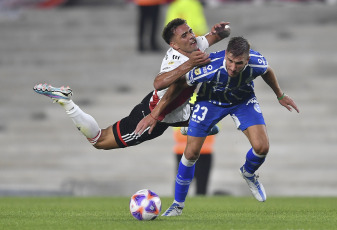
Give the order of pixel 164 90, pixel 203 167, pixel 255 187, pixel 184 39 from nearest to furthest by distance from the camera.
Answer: pixel 184 39 < pixel 164 90 < pixel 255 187 < pixel 203 167

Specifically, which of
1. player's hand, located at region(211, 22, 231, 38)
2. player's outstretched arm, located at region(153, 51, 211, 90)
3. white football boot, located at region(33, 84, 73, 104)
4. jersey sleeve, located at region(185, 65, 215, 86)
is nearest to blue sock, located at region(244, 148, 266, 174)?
jersey sleeve, located at region(185, 65, 215, 86)

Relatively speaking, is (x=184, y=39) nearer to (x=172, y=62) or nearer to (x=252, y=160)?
(x=172, y=62)

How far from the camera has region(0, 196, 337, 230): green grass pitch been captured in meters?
6.00

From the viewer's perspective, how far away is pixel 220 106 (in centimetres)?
727

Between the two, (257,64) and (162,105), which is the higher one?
(257,64)

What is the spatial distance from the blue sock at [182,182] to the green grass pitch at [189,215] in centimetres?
19

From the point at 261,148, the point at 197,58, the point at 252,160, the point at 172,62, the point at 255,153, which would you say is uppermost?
the point at 197,58

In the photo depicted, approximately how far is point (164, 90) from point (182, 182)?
35.1 inches

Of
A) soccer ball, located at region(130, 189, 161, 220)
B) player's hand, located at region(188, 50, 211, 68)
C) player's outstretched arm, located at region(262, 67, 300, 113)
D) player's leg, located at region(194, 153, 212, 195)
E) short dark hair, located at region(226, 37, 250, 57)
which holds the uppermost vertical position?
short dark hair, located at region(226, 37, 250, 57)

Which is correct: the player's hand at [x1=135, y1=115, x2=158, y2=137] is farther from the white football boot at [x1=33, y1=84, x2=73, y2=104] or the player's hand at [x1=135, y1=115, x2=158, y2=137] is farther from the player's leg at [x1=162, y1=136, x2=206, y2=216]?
the white football boot at [x1=33, y1=84, x2=73, y2=104]

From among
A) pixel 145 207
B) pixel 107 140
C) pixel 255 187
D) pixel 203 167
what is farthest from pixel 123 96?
pixel 145 207

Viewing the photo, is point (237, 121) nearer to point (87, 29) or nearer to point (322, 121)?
point (322, 121)

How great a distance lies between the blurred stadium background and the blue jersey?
4.81m

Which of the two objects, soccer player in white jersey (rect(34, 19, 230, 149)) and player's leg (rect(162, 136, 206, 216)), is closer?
soccer player in white jersey (rect(34, 19, 230, 149))
